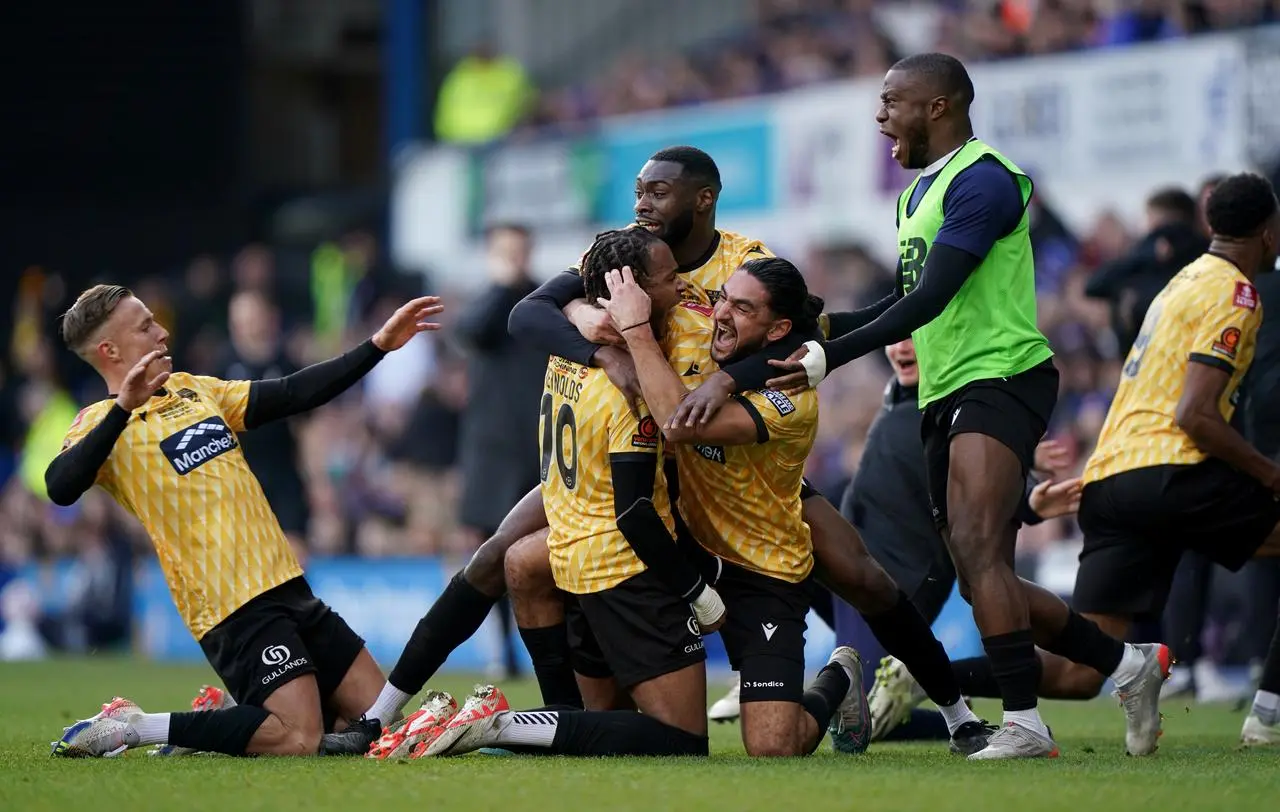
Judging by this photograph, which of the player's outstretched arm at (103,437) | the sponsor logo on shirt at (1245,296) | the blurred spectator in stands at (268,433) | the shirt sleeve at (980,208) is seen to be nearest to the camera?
the player's outstretched arm at (103,437)

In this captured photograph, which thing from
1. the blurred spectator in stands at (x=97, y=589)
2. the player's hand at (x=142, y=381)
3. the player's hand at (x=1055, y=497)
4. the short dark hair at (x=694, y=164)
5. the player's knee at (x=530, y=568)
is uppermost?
the short dark hair at (x=694, y=164)

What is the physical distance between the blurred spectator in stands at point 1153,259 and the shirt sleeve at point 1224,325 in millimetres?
2055

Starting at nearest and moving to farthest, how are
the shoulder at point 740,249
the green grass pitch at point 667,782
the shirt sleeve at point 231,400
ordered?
the green grass pitch at point 667,782 < the shoulder at point 740,249 < the shirt sleeve at point 231,400

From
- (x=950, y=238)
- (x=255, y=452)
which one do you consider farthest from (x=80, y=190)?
(x=950, y=238)

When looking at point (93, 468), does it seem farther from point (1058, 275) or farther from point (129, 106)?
point (129, 106)

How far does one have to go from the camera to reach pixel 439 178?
19.6 metres

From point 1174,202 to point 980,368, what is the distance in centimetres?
323

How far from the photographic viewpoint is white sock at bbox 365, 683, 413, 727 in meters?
6.89

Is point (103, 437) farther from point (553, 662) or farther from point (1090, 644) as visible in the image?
point (1090, 644)

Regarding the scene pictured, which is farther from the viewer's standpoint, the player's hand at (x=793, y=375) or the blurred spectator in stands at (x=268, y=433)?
the blurred spectator in stands at (x=268, y=433)

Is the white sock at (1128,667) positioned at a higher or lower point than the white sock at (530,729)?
higher

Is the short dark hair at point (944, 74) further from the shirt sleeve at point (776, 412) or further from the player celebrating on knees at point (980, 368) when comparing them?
the shirt sleeve at point (776, 412)

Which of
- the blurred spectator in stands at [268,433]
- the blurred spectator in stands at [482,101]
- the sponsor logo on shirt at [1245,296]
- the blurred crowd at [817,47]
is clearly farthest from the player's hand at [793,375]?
the blurred spectator in stands at [482,101]

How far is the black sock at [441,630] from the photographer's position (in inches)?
269
